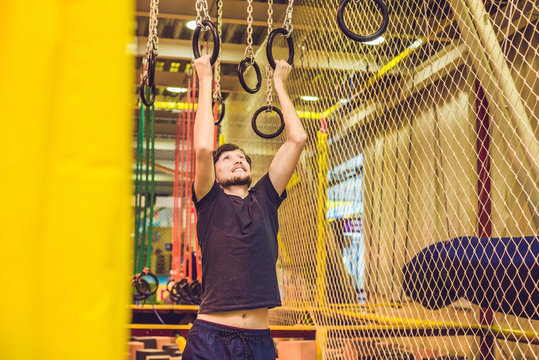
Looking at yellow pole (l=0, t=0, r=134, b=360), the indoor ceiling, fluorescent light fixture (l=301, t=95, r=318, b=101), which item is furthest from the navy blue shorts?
fluorescent light fixture (l=301, t=95, r=318, b=101)

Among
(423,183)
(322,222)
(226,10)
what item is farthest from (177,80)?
(423,183)

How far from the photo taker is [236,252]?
6.86 ft

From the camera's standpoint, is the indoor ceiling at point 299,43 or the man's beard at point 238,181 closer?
the man's beard at point 238,181

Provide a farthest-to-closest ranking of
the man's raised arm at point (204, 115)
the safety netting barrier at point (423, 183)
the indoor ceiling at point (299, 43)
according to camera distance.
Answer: the indoor ceiling at point (299, 43)
the safety netting barrier at point (423, 183)
the man's raised arm at point (204, 115)

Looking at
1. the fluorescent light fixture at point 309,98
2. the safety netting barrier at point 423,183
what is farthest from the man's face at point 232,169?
the fluorescent light fixture at point 309,98

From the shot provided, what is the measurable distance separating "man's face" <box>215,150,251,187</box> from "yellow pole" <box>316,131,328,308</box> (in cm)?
194

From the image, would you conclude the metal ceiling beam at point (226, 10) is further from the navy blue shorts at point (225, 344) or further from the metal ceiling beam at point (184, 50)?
the navy blue shorts at point (225, 344)

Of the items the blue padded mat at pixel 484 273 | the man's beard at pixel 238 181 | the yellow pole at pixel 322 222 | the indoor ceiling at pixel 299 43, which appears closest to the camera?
the man's beard at pixel 238 181

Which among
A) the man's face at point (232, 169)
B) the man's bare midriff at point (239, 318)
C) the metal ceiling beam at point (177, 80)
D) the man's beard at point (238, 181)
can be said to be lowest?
the man's bare midriff at point (239, 318)

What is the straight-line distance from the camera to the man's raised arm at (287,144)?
7.55ft

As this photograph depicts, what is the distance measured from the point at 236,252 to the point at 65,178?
1.56 metres

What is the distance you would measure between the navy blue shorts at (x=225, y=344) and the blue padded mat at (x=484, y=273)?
118 centimetres

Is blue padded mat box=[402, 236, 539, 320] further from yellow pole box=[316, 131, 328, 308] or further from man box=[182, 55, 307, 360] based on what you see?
man box=[182, 55, 307, 360]

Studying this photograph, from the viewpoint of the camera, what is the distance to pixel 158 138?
12906mm
